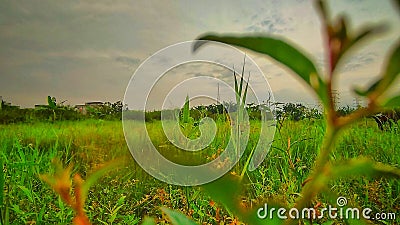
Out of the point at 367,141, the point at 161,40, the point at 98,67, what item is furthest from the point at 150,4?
the point at 367,141

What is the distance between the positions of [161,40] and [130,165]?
331mm

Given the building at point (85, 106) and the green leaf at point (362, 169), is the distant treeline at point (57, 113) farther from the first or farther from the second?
the green leaf at point (362, 169)

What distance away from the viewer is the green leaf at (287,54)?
0.37 ft

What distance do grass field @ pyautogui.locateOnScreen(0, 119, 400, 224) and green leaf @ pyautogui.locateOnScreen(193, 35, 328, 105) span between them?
95 centimetres

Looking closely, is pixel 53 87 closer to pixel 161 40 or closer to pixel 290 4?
pixel 161 40

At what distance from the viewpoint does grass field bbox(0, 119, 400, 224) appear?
1.11m

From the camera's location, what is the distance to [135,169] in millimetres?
1249

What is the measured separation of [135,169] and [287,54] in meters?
1.16

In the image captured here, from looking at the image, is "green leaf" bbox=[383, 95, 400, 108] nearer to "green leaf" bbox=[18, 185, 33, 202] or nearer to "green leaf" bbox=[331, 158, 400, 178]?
"green leaf" bbox=[331, 158, 400, 178]

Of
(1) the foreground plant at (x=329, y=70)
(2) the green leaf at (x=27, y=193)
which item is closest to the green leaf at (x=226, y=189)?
(1) the foreground plant at (x=329, y=70)

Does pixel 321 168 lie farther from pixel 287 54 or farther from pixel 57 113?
pixel 57 113
